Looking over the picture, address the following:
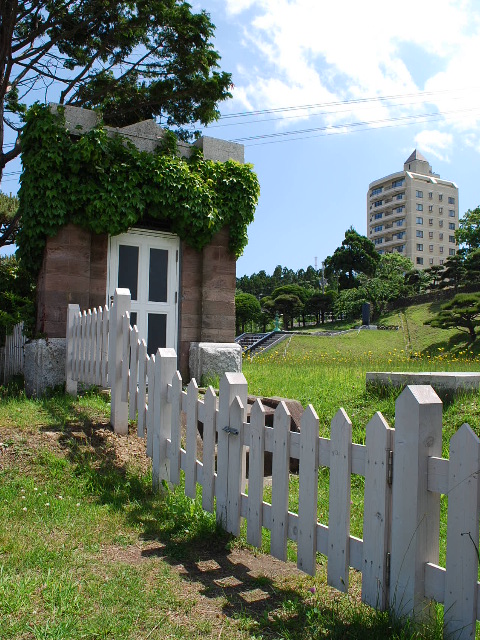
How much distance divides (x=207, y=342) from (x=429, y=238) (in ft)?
299

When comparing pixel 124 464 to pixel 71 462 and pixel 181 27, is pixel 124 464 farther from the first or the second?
pixel 181 27

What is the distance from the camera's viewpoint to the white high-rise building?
9119 cm

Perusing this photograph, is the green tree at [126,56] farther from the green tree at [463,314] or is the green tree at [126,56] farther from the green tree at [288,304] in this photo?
the green tree at [288,304]

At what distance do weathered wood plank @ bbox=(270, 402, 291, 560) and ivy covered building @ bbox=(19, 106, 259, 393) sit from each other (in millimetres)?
5676

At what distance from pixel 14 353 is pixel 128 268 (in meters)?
3.13

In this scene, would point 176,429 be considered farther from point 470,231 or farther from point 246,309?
point 470,231

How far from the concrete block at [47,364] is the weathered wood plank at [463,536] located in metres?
6.67

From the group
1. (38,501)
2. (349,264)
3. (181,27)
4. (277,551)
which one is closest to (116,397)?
(38,501)

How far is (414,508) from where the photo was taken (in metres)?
2.41

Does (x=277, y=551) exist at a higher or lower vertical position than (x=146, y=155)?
lower

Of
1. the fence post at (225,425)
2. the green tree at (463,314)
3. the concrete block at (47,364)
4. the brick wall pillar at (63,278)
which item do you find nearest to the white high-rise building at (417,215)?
the green tree at (463,314)

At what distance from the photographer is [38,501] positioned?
160 inches

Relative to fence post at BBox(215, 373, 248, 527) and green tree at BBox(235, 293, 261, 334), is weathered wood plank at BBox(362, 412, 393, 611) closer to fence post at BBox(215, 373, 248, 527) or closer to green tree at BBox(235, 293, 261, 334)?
fence post at BBox(215, 373, 248, 527)

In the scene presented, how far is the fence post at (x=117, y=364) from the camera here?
5.59 metres
